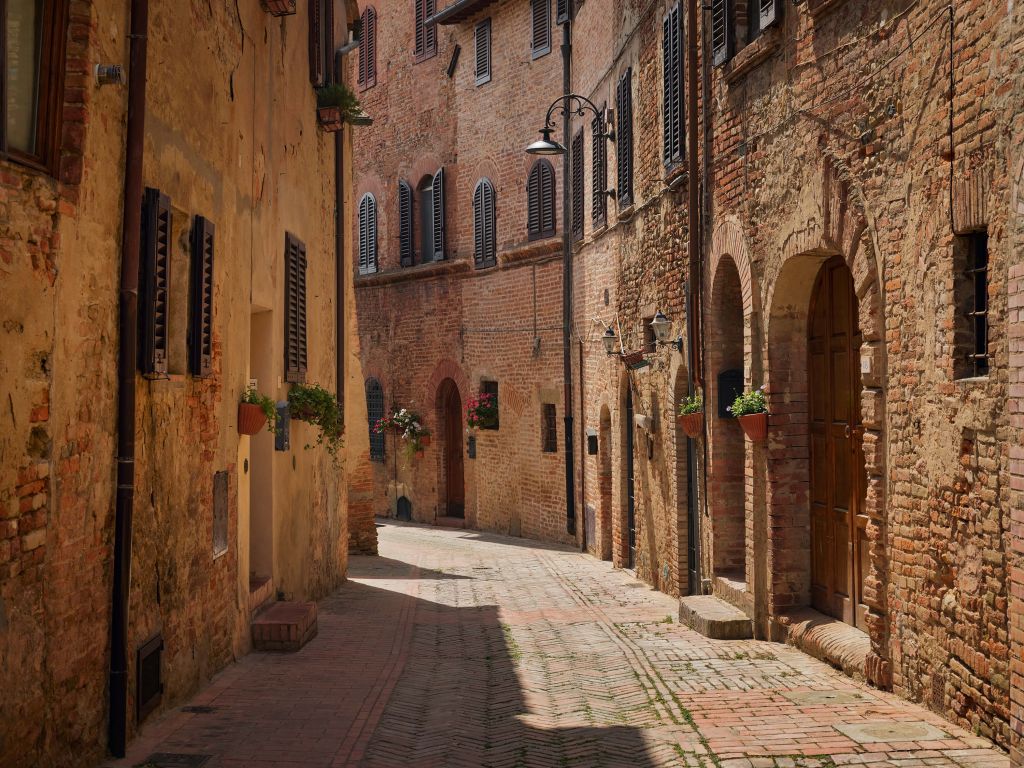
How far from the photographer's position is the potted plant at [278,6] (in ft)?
31.5

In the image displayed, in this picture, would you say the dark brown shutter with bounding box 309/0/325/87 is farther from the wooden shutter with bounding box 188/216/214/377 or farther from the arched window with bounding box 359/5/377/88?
the arched window with bounding box 359/5/377/88

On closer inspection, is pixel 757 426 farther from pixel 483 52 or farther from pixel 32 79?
pixel 483 52

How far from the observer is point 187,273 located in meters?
7.43

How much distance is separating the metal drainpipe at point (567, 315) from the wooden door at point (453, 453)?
16.0 feet

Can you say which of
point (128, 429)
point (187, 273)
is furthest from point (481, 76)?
point (128, 429)

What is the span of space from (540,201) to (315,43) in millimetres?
8345

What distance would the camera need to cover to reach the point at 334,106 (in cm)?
1282

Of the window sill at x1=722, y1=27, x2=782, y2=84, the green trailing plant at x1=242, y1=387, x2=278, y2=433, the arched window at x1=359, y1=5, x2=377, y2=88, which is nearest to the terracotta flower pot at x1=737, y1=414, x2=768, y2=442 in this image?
the window sill at x1=722, y1=27, x2=782, y2=84

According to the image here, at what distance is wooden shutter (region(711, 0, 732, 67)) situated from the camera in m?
10.2

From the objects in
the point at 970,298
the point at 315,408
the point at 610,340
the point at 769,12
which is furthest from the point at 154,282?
the point at 610,340

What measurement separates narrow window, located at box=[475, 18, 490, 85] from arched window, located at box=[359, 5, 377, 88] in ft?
14.1

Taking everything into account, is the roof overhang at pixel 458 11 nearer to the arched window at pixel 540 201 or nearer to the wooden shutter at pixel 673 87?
the arched window at pixel 540 201

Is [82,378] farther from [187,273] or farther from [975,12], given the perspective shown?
[975,12]

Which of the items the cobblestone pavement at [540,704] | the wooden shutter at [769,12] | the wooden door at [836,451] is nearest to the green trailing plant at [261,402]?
the cobblestone pavement at [540,704]
